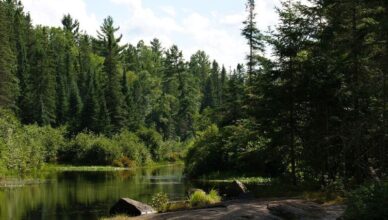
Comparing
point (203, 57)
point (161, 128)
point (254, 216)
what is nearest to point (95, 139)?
point (161, 128)

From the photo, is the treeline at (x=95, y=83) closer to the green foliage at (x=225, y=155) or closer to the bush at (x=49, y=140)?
the bush at (x=49, y=140)

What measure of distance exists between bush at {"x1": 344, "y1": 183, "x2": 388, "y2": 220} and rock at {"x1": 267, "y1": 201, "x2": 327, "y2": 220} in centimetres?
325

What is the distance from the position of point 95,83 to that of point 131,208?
8637cm

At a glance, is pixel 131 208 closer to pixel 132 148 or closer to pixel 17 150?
pixel 17 150

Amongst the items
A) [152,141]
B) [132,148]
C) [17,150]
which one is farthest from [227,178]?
[152,141]

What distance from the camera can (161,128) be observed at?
121 meters

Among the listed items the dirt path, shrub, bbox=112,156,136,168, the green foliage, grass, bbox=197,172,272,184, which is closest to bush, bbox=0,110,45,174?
shrub, bbox=112,156,136,168

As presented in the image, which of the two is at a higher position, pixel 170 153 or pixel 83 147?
pixel 83 147

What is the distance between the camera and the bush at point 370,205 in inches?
491

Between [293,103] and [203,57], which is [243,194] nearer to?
[293,103]

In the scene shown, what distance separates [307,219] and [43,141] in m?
65.1

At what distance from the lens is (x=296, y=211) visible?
17.5 m

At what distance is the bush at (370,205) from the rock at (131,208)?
9.21 m

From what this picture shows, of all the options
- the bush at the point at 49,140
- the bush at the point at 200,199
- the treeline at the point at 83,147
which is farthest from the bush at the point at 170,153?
the bush at the point at 200,199
